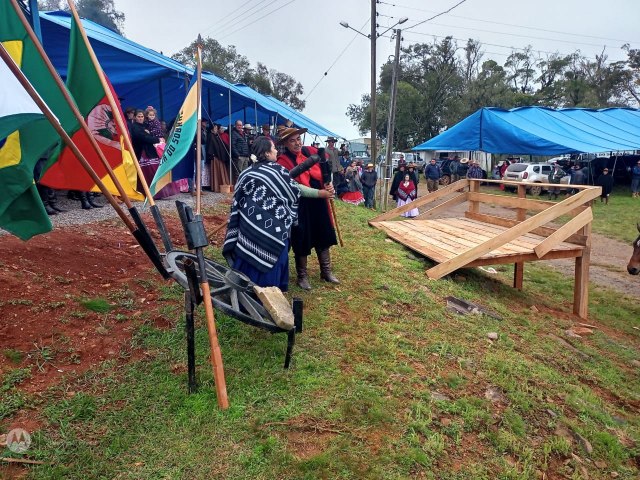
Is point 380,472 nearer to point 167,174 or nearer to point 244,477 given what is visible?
point 244,477

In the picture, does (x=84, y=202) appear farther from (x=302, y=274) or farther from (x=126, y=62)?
(x=302, y=274)

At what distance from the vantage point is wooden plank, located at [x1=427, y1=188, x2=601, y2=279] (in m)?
6.21

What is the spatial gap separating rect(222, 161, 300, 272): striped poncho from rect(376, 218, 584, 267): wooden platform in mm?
3315

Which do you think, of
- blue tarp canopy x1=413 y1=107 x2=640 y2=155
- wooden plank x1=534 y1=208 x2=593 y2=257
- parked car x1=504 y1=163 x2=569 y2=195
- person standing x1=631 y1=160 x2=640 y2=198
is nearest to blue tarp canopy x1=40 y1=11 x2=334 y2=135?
blue tarp canopy x1=413 y1=107 x2=640 y2=155

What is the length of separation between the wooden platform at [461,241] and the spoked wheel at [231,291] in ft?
12.0

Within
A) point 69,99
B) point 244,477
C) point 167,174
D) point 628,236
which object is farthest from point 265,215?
point 628,236

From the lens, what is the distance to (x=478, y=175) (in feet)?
69.5

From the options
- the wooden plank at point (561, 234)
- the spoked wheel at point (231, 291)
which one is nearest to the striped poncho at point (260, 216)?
the spoked wheel at point (231, 291)

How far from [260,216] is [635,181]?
2397cm

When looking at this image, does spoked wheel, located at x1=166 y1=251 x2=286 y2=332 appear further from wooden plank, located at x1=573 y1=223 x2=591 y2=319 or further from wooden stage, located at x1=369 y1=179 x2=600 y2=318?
wooden plank, located at x1=573 y1=223 x2=591 y2=319

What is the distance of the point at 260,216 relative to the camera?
12.7 ft

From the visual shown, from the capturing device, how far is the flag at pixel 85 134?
3.44 metres

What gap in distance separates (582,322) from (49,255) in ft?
22.9

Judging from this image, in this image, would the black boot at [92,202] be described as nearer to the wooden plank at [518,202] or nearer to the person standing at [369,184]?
the wooden plank at [518,202]
